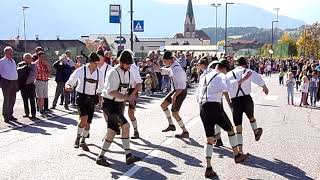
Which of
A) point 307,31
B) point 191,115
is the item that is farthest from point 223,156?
point 307,31

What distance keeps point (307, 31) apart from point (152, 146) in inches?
3218

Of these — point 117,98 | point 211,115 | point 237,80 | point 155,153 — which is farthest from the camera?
point 155,153

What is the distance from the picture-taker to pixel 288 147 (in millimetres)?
11422

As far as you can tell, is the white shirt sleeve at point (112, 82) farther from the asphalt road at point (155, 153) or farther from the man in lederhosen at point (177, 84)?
the man in lederhosen at point (177, 84)

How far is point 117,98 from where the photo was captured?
9.20 meters

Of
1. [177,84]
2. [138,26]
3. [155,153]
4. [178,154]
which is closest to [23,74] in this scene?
[177,84]

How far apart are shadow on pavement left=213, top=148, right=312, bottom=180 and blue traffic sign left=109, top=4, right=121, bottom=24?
1805 cm

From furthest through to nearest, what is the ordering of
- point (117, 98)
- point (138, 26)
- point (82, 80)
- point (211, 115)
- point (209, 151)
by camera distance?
point (138, 26), point (82, 80), point (117, 98), point (211, 115), point (209, 151)

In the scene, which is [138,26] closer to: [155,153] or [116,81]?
[155,153]

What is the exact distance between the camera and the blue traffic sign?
27688 mm

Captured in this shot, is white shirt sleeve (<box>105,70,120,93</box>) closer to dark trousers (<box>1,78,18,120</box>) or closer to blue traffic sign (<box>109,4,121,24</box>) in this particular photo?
dark trousers (<box>1,78,18,120</box>)

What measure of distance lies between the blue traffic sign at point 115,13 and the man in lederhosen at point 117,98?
729 inches

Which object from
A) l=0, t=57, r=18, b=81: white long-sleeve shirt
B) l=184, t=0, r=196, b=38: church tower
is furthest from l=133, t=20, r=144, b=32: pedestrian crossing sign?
l=184, t=0, r=196, b=38: church tower

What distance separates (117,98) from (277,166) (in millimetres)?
2853
